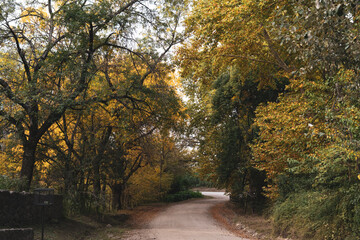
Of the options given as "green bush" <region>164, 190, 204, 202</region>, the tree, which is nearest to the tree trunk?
the tree

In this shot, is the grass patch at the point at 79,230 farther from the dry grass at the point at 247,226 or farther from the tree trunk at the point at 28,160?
the dry grass at the point at 247,226

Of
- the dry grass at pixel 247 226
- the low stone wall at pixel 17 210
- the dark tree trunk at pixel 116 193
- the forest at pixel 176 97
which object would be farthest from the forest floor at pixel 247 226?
the low stone wall at pixel 17 210

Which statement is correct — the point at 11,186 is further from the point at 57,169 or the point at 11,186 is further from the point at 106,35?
the point at 106,35

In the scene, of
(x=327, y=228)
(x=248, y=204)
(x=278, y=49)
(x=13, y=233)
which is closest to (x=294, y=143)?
(x=327, y=228)

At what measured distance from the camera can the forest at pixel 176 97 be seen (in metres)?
7.64

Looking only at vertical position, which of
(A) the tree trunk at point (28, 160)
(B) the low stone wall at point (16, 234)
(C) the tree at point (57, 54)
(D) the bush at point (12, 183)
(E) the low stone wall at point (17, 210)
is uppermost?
(C) the tree at point (57, 54)

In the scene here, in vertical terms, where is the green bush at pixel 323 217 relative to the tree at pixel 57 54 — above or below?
below

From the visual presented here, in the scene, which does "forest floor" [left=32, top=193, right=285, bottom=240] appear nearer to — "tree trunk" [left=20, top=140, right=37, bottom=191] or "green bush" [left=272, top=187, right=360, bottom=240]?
"green bush" [left=272, top=187, right=360, bottom=240]

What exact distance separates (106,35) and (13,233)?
8.46 m

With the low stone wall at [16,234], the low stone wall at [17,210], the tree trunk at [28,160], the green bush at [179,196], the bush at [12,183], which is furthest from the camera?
the green bush at [179,196]

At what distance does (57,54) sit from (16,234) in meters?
5.78

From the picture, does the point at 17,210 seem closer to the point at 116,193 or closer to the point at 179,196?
the point at 116,193

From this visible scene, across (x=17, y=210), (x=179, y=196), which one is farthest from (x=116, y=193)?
(x=179, y=196)

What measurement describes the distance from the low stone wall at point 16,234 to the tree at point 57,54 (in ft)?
11.8
